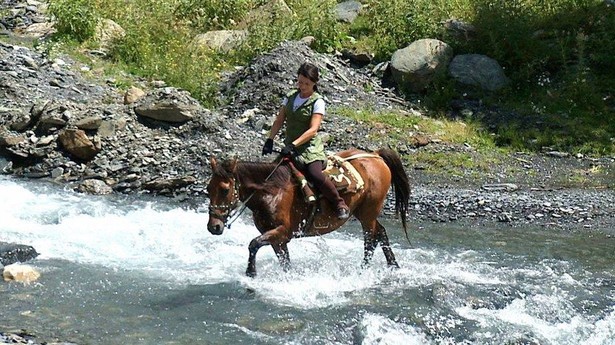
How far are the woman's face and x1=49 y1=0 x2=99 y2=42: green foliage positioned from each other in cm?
1310

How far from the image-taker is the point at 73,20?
20859 mm

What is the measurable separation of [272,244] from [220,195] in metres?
0.88

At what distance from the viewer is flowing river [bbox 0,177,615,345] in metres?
8.13

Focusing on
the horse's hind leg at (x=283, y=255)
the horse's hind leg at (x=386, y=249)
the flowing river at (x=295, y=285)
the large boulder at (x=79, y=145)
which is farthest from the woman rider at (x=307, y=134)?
the large boulder at (x=79, y=145)

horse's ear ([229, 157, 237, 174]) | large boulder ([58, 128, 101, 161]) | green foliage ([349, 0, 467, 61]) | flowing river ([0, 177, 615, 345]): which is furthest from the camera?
green foliage ([349, 0, 467, 61])

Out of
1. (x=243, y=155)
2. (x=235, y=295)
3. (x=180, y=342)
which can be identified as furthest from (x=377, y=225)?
(x=243, y=155)

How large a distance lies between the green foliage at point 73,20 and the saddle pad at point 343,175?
12.9 meters

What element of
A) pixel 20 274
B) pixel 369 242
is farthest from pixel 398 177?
pixel 20 274

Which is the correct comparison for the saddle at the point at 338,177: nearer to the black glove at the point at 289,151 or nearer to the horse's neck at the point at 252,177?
the black glove at the point at 289,151

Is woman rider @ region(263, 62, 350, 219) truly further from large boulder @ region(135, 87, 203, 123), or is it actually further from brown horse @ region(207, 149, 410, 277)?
large boulder @ region(135, 87, 203, 123)

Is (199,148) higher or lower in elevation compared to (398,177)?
lower

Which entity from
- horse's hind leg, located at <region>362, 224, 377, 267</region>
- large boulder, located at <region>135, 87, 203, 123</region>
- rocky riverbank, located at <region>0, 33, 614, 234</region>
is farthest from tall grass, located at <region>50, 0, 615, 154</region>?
horse's hind leg, located at <region>362, 224, 377, 267</region>

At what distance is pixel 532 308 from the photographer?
29.2 feet

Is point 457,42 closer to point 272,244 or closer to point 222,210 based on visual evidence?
point 272,244
